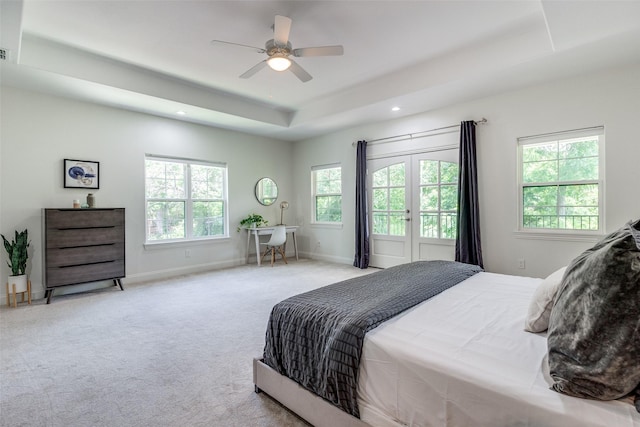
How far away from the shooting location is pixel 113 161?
459cm

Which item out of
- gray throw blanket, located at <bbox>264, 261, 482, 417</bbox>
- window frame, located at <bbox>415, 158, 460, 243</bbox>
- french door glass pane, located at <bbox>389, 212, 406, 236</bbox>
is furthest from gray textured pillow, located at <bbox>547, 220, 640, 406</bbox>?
french door glass pane, located at <bbox>389, 212, 406, 236</bbox>

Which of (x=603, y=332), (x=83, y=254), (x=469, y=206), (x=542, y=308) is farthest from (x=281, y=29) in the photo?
(x=83, y=254)

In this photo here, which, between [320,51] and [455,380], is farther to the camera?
[320,51]

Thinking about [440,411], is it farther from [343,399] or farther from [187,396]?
[187,396]

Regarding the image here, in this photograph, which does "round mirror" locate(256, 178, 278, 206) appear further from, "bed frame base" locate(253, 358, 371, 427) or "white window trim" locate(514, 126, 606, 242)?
"bed frame base" locate(253, 358, 371, 427)

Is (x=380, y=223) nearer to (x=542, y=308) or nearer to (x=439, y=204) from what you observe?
(x=439, y=204)

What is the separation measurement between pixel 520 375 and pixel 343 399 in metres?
0.73

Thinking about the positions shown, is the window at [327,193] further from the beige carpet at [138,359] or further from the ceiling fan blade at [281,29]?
the ceiling fan blade at [281,29]

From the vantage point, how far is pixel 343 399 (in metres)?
1.42

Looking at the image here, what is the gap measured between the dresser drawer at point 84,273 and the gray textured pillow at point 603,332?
479 centimetres

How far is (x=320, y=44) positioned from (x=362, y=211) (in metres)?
2.96

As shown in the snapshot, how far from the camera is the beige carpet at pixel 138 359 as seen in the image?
5.81 feet

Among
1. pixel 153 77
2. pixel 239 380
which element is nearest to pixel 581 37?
pixel 239 380

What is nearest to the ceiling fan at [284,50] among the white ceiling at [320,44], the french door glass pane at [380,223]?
the white ceiling at [320,44]
